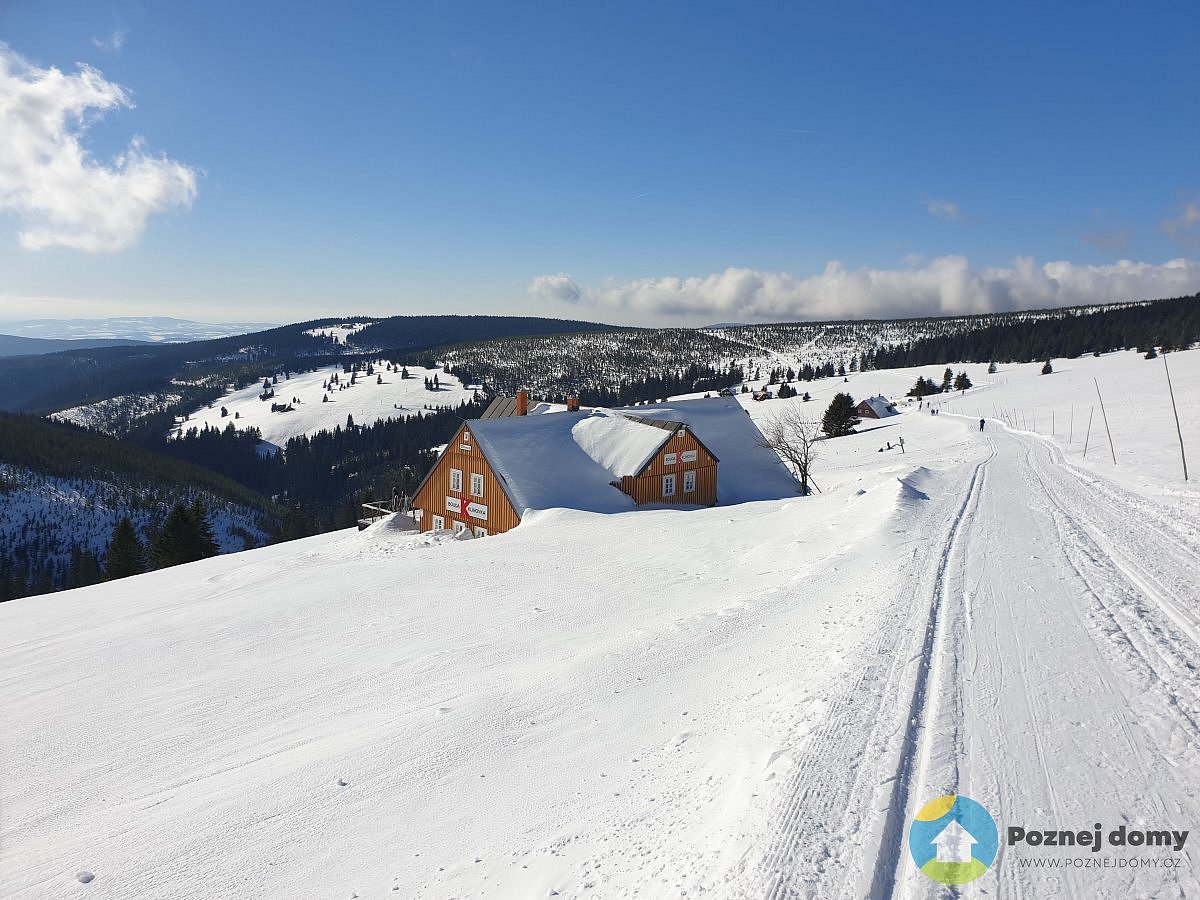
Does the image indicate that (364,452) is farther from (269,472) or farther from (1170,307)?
(1170,307)

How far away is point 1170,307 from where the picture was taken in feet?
473

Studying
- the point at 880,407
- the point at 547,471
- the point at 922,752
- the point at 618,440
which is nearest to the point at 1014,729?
the point at 922,752

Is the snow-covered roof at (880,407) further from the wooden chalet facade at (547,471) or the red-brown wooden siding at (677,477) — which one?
the wooden chalet facade at (547,471)

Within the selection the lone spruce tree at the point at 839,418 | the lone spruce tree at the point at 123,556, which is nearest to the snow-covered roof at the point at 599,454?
the lone spruce tree at the point at 123,556

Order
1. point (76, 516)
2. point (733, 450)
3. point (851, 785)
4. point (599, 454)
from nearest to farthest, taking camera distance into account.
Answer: point (851, 785) < point (599, 454) < point (733, 450) < point (76, 516)

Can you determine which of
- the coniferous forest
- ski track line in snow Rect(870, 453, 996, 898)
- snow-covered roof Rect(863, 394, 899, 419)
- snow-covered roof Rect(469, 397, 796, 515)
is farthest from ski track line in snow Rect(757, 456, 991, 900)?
snow-covered roof Rect(863, 394, 899, 419)

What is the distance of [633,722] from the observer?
709 cm

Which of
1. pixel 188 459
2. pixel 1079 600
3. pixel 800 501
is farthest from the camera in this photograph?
pixel 188 459

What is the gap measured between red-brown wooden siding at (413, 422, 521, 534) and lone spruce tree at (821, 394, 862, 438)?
54845 mm

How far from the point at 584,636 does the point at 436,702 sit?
308 cm

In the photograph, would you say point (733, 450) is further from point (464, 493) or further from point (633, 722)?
point (633, 722)

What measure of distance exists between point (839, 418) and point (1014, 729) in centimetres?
7282

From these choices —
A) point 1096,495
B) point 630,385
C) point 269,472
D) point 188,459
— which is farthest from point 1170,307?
point 188,459

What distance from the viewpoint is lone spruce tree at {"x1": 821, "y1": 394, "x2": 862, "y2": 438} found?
237 ft
